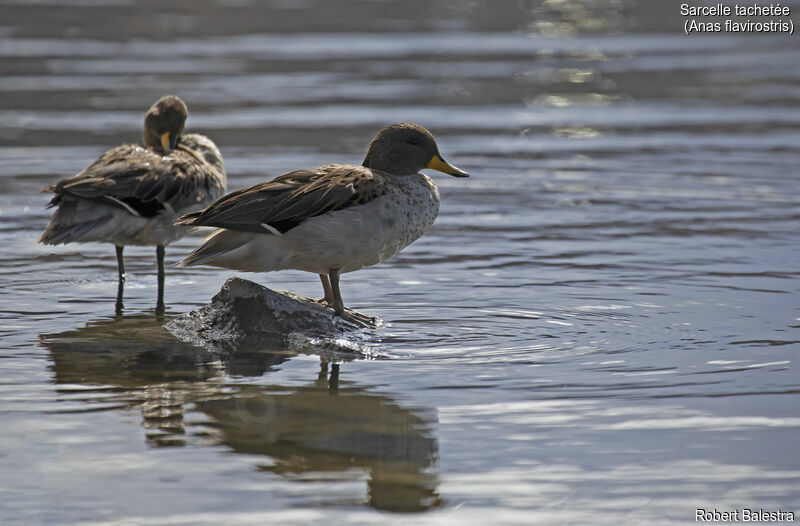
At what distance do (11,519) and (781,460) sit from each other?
11.5ft

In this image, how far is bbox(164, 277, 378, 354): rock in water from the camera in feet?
26.2

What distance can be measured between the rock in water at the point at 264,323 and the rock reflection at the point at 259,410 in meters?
0.21

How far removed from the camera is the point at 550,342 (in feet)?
25.6

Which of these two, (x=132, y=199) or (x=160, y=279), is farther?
(x=160, y=279)

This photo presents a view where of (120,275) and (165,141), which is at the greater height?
(165,141)

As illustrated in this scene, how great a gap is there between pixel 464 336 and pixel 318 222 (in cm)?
123

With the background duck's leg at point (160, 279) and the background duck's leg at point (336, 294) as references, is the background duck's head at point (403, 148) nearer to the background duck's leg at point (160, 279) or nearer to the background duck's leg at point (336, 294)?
the background duck's leg at point (336, 294)

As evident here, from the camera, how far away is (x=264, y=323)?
812 centimetres

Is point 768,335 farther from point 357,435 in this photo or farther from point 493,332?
point 357,435

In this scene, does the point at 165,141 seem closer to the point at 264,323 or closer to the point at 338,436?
the point at 264,323

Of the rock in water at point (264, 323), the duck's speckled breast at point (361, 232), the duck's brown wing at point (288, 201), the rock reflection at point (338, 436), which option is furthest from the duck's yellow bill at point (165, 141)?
the rock reflection at point (338, 436)

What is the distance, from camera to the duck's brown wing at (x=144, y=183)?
902cm

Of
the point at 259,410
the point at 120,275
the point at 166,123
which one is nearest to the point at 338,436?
the point at 259,410

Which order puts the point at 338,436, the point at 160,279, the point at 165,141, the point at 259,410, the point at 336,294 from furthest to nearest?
the point at 165,141, the point at 160,279, the point at 336,294, the point at 259,410, the point at 338,436
